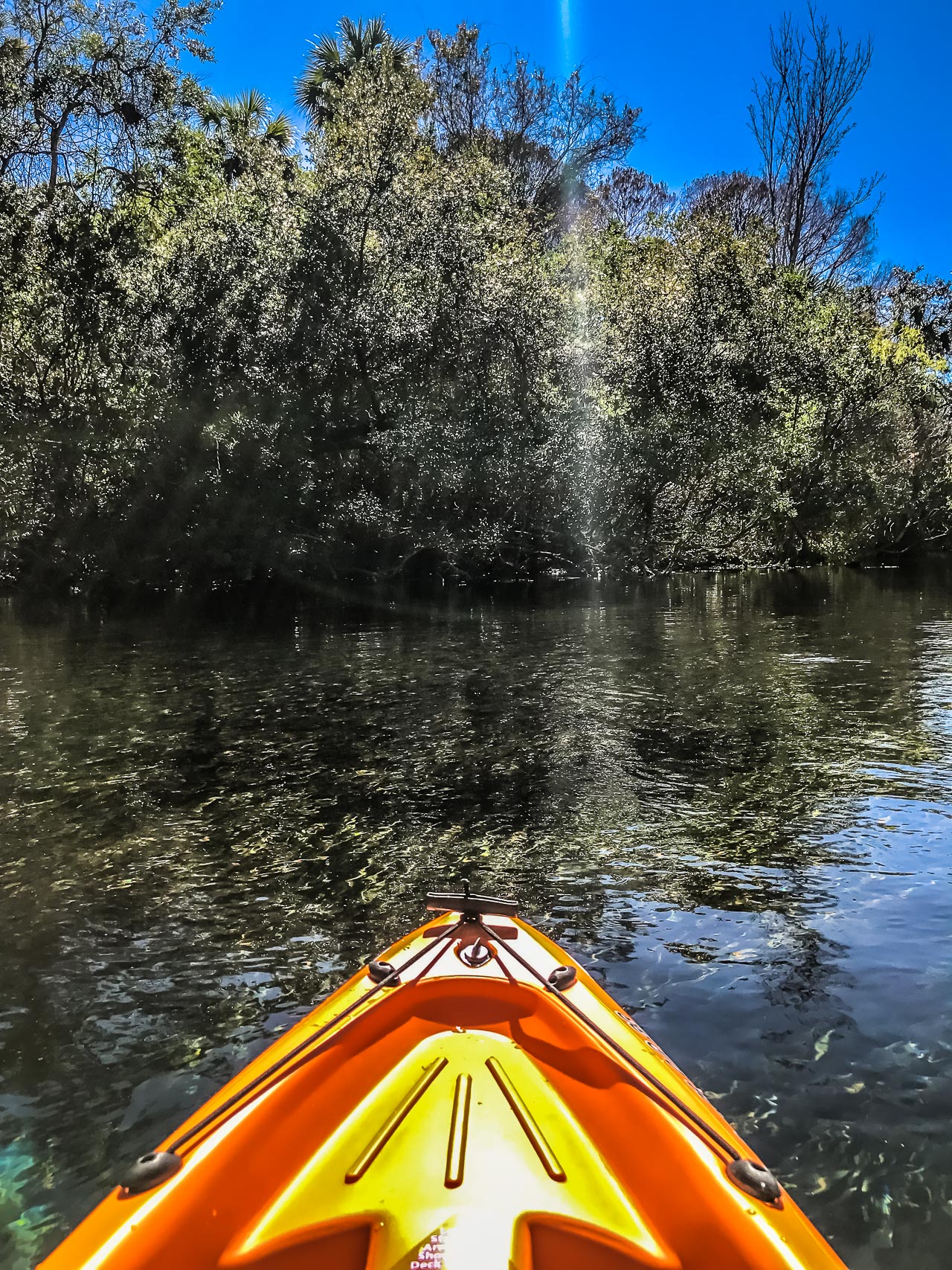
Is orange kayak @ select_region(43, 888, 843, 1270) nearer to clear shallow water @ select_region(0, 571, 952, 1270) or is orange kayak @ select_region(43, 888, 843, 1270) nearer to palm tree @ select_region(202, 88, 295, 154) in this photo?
clear shallow water @ select_region(0, 571, 952, 1270)

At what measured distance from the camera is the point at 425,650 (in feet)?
51.8

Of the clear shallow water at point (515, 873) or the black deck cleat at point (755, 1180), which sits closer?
the black deck cleat at point (755, 1180)

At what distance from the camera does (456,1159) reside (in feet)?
8.65

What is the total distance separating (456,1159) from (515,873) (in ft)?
11.3

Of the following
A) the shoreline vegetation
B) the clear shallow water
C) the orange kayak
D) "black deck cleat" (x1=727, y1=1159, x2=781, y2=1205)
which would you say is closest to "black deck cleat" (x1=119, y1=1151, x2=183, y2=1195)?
the orange kayak

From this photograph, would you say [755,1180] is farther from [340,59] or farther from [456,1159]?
[340,59]

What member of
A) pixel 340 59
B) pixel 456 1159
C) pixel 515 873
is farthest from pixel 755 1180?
pixel 340 59

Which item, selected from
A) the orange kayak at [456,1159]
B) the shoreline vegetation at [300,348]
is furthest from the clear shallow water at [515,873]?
the shoreline vegetation at [300,348]

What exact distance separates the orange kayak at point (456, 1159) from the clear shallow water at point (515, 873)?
0.87m

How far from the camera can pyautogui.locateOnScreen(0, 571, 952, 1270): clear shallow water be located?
3482mm

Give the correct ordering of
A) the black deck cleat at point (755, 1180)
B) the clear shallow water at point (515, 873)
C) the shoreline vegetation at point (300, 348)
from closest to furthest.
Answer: the black deck cleat at point (755, 1180)
the clear shallow water at point (515, 873)
the shoreline vegetation at point (300, 348)

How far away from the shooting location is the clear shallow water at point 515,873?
3482 mm

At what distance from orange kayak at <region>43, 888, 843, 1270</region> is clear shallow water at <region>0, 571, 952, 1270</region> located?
0.87 m

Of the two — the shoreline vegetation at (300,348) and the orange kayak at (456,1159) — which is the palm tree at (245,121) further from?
the orange kayak at (456,1159)
